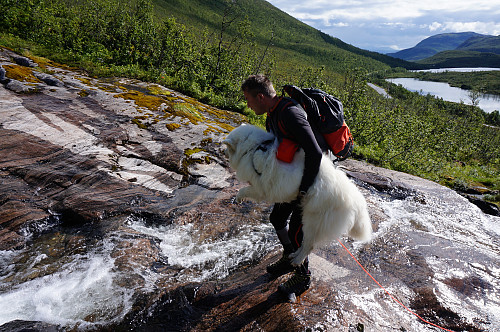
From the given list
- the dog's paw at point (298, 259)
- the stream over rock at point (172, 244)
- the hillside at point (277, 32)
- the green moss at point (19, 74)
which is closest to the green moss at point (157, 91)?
the stream over rock at point (172, 244)

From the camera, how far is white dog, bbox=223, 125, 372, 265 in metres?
2.89

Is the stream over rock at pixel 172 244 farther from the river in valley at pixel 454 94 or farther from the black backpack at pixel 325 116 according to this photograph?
the river in valley at pixel 454 94

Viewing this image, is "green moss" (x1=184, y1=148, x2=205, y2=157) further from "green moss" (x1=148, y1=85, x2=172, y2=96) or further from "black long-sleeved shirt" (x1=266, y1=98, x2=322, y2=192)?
"green moss" (x1=148, y1=85, x2=172, y2=96)

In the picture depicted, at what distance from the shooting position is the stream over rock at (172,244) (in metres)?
3.13

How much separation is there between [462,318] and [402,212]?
3388 mm

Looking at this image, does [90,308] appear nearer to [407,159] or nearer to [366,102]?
[407,159]

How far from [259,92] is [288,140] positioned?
66cm

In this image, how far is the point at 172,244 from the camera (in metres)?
4.43

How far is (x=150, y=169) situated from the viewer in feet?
19.9

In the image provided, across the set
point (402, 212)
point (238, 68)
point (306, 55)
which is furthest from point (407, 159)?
point (306, 55)

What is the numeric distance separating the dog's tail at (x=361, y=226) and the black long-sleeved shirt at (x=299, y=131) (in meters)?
0.86

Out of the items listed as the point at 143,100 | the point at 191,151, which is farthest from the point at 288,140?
the point at 143,100

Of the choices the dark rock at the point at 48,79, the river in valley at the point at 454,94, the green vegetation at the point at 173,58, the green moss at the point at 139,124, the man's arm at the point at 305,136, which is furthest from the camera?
the river in valley at the point at 454,94

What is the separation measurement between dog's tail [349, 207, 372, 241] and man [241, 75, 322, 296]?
0.69 meters
